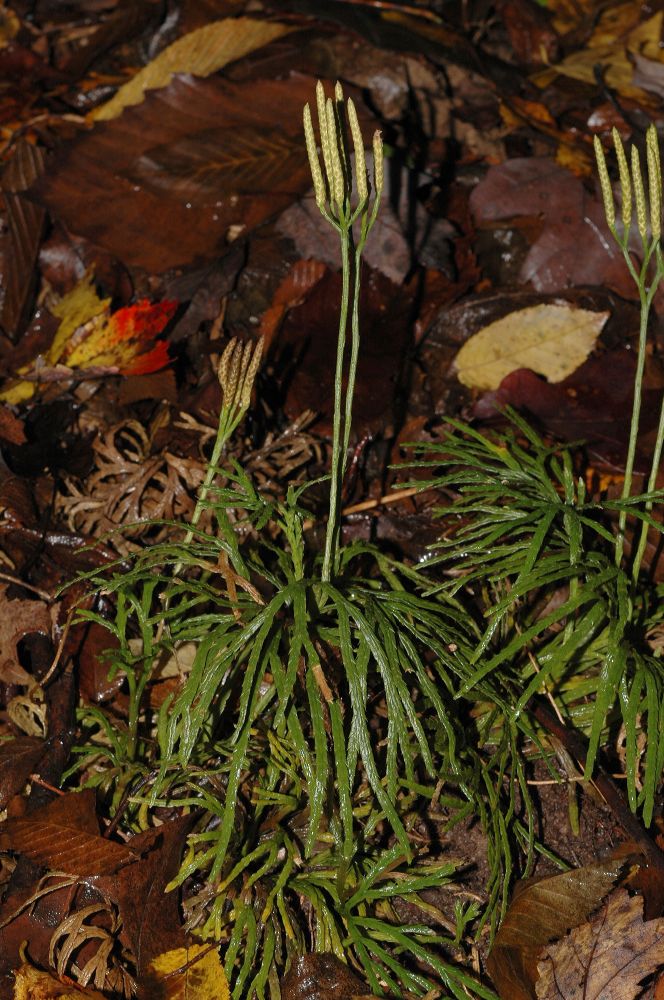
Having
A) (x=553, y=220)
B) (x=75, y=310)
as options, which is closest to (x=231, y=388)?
(x=75, y=310)

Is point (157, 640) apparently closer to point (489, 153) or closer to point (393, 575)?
point (393, 575)

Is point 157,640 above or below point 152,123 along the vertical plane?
below

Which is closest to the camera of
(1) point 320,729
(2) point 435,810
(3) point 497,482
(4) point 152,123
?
(1) point 320,729

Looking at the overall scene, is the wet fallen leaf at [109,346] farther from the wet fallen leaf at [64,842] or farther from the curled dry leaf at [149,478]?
the wet fallen leaf at [64,842]

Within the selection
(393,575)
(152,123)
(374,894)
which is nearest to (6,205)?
(152,123)

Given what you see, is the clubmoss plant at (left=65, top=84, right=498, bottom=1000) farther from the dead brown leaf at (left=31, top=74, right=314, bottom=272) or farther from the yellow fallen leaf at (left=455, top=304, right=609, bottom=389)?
the dead brown leaf at (left=31, top=74, right=314, bottom=272)

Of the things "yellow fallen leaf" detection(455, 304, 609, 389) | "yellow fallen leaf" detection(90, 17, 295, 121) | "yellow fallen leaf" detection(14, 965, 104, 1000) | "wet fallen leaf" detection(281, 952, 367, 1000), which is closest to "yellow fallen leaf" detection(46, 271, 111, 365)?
"yellow fallen leaf" detection(90, 17, 295, 121)
